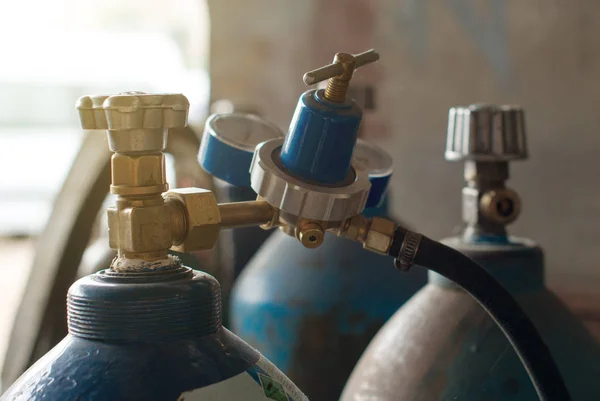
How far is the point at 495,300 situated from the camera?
498 millimetres

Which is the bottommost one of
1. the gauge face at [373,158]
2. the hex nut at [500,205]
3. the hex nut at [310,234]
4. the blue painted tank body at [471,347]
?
the blue painted tank body at [471,347]

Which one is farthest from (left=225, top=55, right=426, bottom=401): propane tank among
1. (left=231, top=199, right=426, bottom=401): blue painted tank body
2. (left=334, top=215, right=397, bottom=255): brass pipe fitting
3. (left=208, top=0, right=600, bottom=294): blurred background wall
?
(left=208, top=0, right=600, bottom=294): blurred background wall

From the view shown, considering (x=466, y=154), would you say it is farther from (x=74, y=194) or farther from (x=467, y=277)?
(x=74, y=194)

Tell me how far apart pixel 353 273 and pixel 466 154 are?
22 cm

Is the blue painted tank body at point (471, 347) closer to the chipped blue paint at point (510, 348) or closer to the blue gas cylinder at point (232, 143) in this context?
the chipped blue paint at point (510, 348)

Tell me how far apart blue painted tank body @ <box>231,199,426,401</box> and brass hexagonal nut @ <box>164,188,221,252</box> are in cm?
39

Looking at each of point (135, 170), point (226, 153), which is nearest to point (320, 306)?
point (226, 153)

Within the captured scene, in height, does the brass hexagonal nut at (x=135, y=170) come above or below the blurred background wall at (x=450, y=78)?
above

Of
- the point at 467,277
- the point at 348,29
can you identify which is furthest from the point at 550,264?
the point at 467,277

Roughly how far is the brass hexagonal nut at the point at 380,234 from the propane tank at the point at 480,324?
0.14m

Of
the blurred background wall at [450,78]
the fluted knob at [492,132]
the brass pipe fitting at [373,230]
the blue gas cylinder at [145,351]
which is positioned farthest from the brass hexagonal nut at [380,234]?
the blurred background wall at [450,78]

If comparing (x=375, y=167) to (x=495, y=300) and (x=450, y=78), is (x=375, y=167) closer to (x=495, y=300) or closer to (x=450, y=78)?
(x=495, y=300)

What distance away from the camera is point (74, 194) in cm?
87

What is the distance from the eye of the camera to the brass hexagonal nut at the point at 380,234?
0.49 metres
